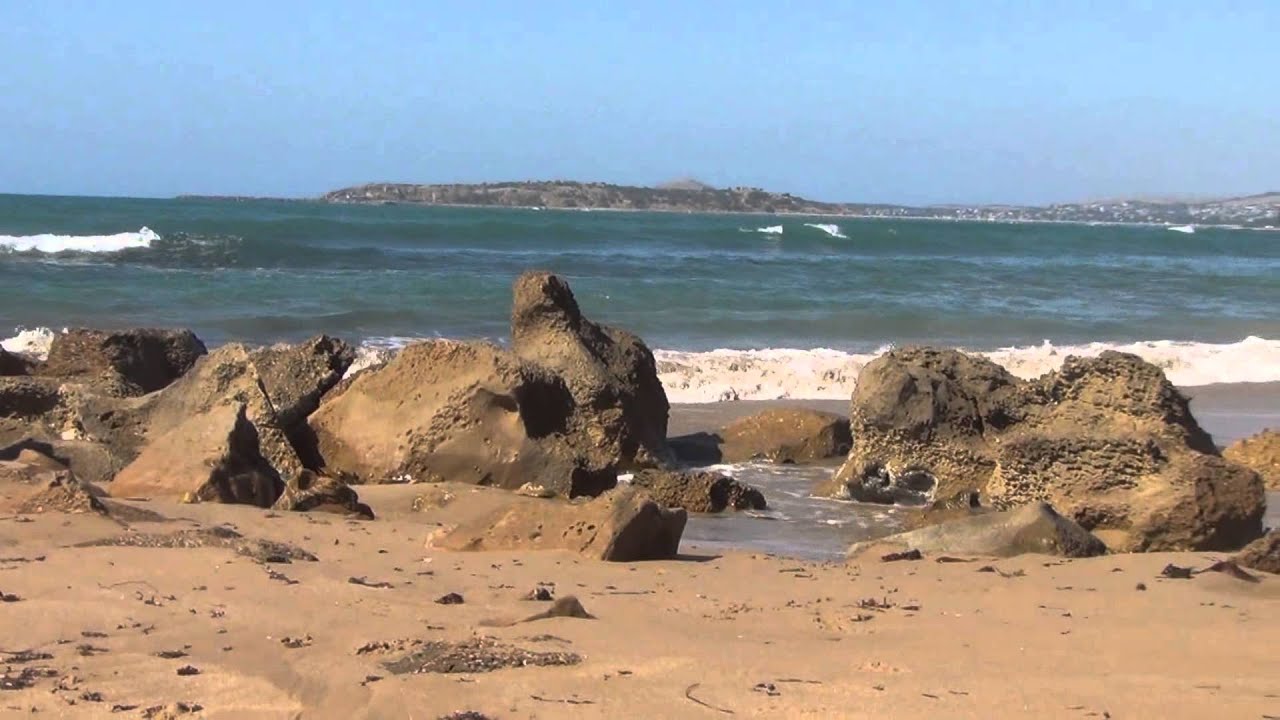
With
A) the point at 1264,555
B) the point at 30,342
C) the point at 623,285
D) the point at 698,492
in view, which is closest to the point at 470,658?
the point at 1264,555

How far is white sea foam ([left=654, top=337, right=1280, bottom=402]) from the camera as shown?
15.5m

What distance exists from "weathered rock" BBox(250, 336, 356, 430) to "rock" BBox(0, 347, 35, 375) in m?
1.96

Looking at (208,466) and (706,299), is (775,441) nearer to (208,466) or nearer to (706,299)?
(208,466)

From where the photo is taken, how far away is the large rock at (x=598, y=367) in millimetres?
10195

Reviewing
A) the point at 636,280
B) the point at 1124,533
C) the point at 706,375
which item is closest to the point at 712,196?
the point at 636,280

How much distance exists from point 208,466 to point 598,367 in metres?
3.33

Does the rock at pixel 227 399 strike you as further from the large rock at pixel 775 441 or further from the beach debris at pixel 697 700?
the beach debris at pixel 697 700

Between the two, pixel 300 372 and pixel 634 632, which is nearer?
pixel 634 632

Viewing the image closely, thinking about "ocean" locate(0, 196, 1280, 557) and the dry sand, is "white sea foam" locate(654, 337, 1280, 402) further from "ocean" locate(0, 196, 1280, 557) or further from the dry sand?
the dry sand

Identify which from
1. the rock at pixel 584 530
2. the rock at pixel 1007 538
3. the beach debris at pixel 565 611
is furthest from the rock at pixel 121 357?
the beach debris at pixel 565 611

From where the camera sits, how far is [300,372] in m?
10.2

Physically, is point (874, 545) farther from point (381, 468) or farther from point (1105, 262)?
point (1105, 262)

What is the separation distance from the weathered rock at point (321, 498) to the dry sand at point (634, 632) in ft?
2.01

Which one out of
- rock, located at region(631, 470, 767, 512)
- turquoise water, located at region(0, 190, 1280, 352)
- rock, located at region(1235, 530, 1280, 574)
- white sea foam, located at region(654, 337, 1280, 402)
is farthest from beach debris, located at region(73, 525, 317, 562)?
turquoise water, located at region(0, 190, 1280, 352)
